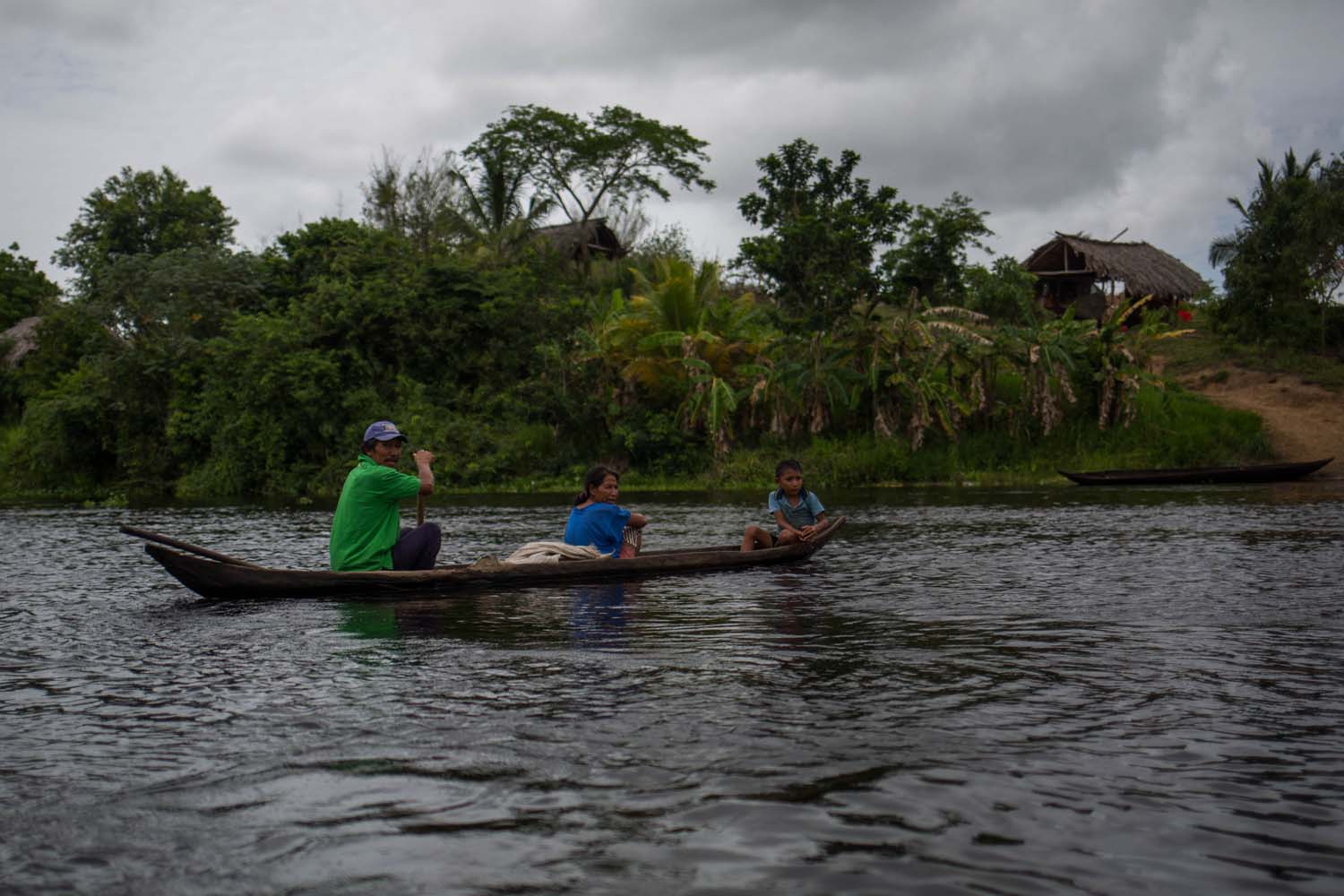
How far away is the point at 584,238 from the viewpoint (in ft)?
124

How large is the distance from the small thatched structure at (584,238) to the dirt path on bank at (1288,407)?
61.6 feet

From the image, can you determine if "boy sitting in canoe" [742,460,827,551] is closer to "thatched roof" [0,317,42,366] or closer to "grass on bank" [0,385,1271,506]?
"grass on bank" [0,385,1271,506]

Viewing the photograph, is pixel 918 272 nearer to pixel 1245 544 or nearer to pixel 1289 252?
pixel 1289 252

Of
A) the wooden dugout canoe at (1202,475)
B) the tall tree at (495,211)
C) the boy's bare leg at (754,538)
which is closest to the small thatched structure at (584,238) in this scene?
the tall tree at (495,211)

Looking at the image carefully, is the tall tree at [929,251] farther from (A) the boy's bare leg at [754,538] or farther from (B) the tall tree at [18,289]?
(B) the tall tree at [18,289]

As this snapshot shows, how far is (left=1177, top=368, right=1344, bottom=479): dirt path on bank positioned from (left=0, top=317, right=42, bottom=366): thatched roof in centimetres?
3384

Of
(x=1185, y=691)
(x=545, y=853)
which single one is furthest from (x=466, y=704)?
(x=1185, y=691)

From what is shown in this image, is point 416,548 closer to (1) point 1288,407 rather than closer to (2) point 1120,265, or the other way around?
(1) point 1288,407

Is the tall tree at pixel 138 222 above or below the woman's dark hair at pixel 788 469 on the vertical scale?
above

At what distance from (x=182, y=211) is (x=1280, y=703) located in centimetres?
4151

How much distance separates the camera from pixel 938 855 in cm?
316

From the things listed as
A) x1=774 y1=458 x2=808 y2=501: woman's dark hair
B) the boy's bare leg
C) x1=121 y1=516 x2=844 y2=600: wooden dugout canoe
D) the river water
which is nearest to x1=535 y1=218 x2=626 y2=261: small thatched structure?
x1=774 y1=458 x2=808 y2=501: woman's dark hair

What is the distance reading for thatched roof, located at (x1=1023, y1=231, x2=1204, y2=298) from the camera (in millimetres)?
33156

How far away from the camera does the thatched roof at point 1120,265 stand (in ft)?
109
